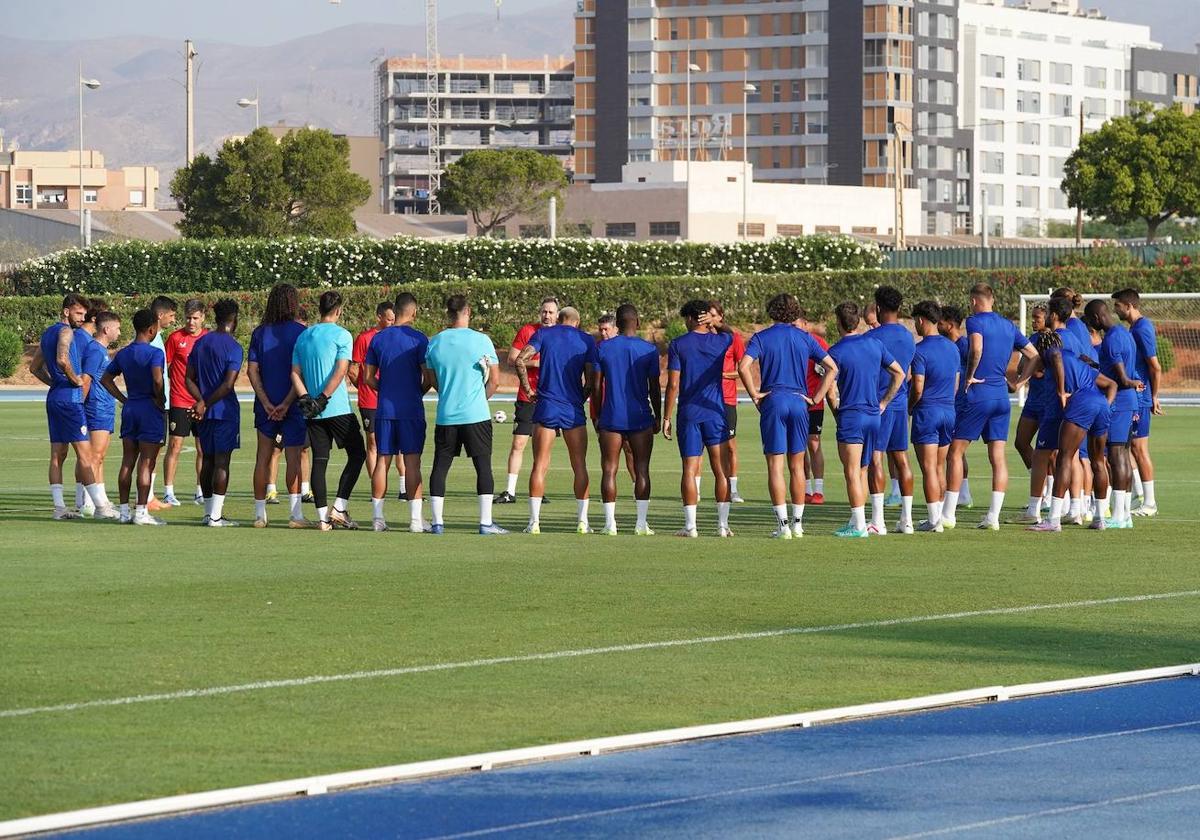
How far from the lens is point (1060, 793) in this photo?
780 cm

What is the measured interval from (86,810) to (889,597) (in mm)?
7086

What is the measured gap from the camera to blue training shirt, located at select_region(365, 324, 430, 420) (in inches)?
682

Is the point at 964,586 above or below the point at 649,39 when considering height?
below

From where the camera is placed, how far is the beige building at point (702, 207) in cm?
11744

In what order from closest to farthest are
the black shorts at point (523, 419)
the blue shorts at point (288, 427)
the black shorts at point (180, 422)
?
the blue shorts at point (288, 427) < the black shorts at point (180, 422) < the black shorts at point (523, 419)

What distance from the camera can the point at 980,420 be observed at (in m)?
18.4

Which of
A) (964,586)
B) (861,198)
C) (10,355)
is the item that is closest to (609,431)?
(964,586)

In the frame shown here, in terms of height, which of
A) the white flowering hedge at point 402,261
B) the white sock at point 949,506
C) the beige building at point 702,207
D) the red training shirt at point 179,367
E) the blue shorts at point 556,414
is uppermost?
the beige building at point 702,207

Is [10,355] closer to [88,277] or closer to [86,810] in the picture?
[88,277]

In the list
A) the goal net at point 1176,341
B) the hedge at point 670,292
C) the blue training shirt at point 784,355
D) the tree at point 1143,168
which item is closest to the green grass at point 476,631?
the blue training shirt at point 784,355

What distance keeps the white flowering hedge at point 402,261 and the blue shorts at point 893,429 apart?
4428cm

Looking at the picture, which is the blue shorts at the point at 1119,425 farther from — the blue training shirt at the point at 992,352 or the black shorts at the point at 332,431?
the black shorts at the point at 332,431

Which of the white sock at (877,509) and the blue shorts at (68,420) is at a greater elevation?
the blue shorts at (68,420)

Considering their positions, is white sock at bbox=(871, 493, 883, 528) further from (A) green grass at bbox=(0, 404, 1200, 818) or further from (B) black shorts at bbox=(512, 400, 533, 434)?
(B) black shorts at bbox=(512, 400, 533, 434)
